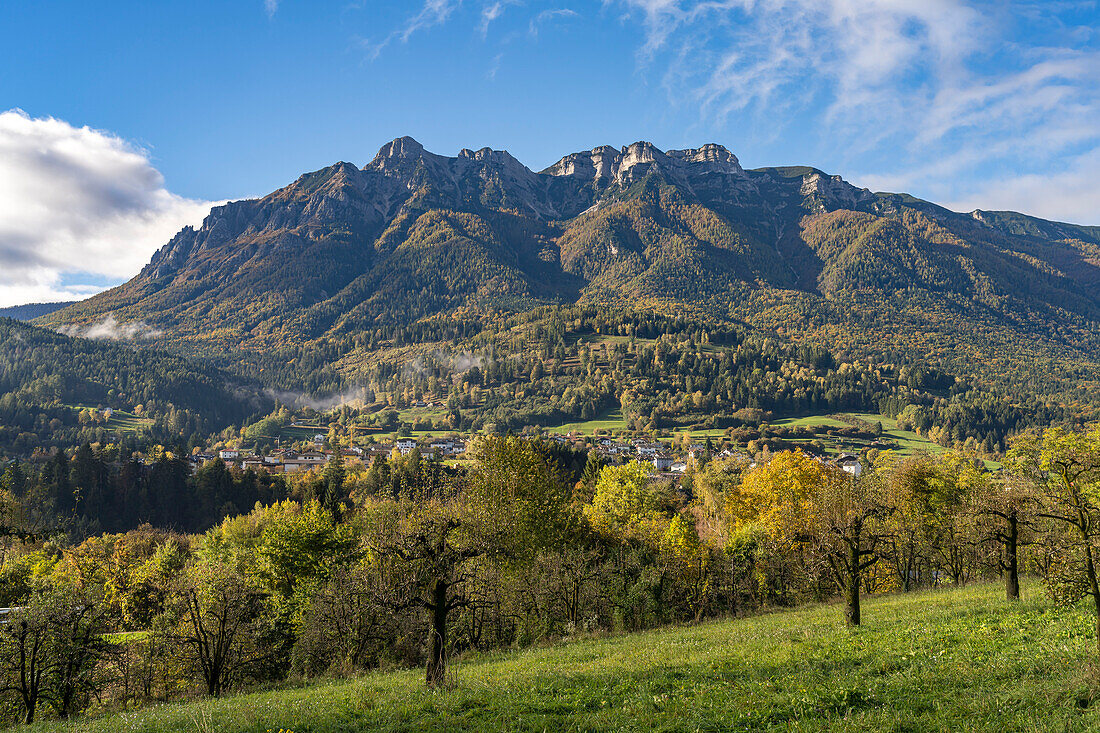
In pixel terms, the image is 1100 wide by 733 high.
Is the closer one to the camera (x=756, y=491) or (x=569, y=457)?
(x=756, y=491)

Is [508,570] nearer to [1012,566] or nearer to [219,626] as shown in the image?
[219,626]

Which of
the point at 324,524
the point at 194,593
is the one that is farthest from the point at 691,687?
the point at 324,524

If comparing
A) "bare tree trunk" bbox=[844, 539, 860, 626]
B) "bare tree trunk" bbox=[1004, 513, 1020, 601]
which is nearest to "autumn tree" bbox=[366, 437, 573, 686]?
"bare tree trunk" bbox=[844, 539, 860, 626]

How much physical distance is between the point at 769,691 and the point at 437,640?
11.5m

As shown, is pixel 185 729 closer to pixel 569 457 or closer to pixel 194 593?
pixel 194 593

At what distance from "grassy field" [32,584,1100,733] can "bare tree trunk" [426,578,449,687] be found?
0.80 m

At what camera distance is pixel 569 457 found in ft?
450

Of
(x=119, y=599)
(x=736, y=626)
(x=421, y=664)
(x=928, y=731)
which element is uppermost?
(x=928, y=731)

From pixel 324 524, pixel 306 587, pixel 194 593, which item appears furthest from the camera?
pixel 324 524

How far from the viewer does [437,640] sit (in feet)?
67.8

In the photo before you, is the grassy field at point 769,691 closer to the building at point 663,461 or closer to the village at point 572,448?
the village at point 572,448

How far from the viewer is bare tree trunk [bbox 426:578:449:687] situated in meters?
20.1

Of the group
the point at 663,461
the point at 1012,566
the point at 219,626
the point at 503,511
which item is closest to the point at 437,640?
the point at 219,626

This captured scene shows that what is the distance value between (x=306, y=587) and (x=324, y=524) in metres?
7.89
